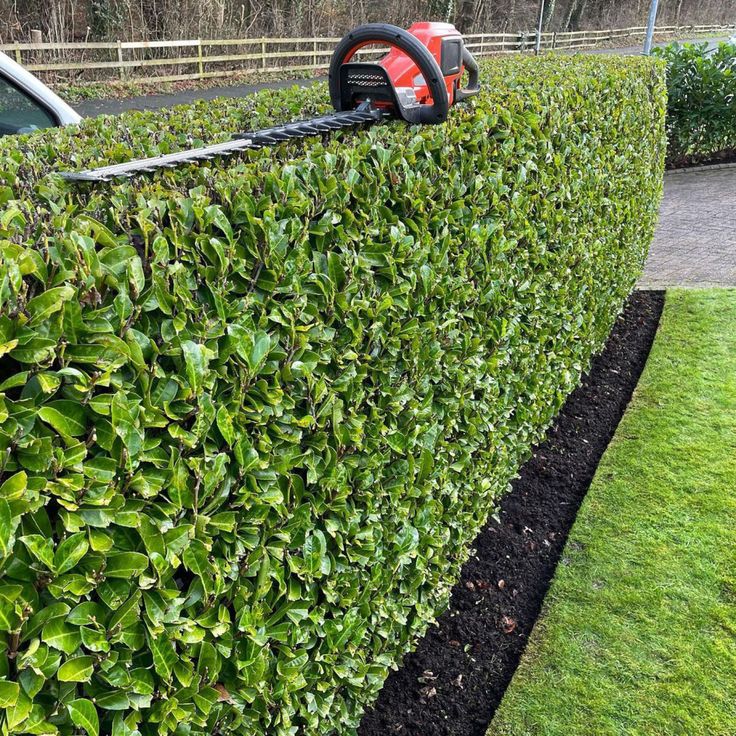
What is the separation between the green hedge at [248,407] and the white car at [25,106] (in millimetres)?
1507

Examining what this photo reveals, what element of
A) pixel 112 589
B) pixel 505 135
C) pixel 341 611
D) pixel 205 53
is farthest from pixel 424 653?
pixel 205 53

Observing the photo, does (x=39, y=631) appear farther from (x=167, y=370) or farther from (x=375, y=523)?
(x=375, y=523)

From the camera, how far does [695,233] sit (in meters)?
9.39

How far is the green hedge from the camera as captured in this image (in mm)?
1288

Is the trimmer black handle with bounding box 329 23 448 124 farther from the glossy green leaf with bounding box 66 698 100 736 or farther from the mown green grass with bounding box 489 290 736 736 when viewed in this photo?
the glossy green leaf with bounding box 66 698 100 736

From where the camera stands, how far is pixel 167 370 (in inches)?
59.9

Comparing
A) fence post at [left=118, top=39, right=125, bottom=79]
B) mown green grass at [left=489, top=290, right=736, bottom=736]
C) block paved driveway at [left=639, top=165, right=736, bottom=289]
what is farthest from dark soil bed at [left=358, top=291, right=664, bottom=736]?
fence post at [left=118, top=39, right=125, bottom=79]

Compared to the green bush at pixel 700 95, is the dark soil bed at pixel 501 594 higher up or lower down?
lower down

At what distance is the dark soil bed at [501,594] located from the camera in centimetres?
278

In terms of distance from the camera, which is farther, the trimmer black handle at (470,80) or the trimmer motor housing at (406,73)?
the trimmer black handle at (470,80)

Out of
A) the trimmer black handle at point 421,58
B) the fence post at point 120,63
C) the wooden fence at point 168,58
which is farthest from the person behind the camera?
the fence post at point 120,63

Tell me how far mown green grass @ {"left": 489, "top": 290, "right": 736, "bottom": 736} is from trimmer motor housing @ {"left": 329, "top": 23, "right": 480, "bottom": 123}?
238cm

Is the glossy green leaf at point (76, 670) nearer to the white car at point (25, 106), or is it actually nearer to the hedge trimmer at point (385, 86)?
the hedge trimmer at point (385, 86)

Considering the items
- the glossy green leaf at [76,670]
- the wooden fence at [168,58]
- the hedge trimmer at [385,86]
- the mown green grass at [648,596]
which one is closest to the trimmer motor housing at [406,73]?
the hedge trimmer at [385,86]
